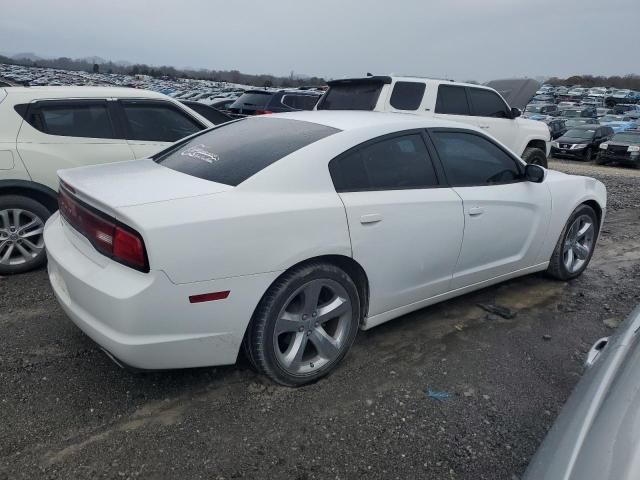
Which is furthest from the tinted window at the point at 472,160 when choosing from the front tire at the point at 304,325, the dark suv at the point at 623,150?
the dark suv at the point at 623,150

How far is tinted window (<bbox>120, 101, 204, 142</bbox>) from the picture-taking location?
5074 mm

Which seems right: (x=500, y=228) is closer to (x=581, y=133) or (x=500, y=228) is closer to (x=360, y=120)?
(x=360, y=120)

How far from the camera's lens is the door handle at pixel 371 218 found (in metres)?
2.90

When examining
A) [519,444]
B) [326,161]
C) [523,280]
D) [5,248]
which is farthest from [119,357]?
[523,280]

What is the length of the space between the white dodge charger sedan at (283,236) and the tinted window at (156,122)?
1.70 meters

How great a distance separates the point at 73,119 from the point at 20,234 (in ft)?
3.92

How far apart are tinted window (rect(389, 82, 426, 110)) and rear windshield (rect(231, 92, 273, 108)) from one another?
6241 mm

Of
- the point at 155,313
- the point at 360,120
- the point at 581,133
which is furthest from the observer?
the point at 581,133

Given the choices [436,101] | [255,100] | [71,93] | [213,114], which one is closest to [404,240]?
[71,93]

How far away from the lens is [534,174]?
13.1 ft

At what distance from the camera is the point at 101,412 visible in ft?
8.61

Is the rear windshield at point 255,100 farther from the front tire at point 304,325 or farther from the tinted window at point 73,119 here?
the front tire at point 304,325

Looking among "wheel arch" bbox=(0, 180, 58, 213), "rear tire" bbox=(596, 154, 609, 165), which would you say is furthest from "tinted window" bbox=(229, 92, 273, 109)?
"rear tire" bbox=(596, 154, 609, 165)

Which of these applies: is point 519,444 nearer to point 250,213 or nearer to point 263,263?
point 263,263
